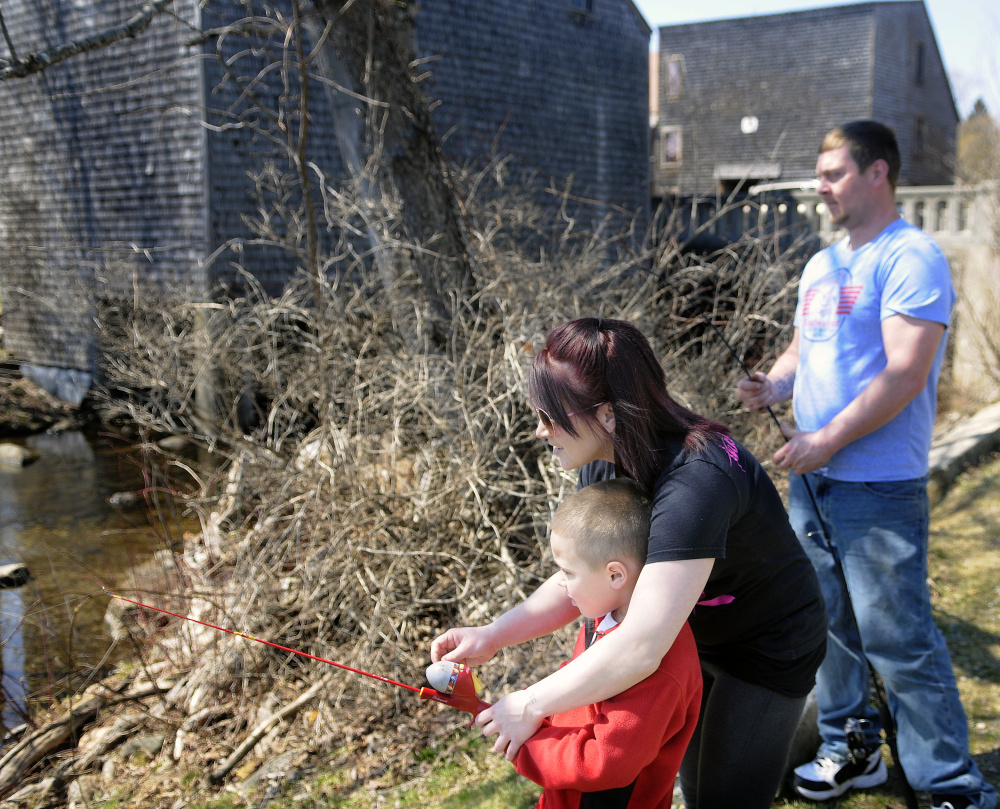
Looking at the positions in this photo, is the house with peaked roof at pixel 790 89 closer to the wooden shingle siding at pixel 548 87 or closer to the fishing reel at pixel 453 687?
the wooden shingle siding at pixel 548 87

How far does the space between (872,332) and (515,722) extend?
1.70 m

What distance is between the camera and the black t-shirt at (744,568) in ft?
5.39

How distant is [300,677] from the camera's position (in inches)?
166

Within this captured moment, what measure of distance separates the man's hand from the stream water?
285 centimetres

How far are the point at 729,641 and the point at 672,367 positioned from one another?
3.41 metres

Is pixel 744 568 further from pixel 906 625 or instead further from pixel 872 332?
pixel 872 332

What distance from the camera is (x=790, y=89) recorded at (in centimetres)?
2867

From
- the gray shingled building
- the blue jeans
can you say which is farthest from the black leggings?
the gray shingled building

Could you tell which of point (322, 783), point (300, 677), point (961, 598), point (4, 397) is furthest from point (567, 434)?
point (4, 397)

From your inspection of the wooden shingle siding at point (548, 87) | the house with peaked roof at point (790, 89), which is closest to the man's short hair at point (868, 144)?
the wooden shingle siding at point (548, 87)

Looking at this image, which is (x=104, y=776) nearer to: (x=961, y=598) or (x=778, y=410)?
(x=961, y=598)

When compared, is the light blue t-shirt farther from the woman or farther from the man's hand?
the woman

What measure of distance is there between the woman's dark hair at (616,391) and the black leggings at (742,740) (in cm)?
59

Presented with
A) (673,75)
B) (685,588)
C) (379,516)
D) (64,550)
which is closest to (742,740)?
(685,588)
